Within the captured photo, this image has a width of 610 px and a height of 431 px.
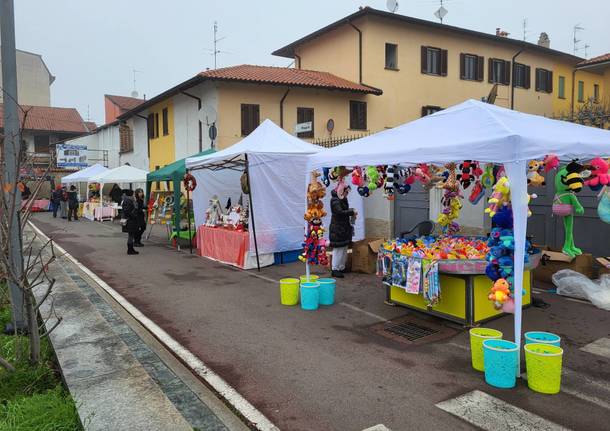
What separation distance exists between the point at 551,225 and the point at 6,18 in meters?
8.72

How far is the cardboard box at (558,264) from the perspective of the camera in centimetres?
742

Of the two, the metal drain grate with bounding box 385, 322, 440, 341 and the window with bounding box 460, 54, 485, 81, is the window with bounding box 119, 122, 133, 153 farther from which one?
the metal drain grate with bounding box 385, 322, 440, 341

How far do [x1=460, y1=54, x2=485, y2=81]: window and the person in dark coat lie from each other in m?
17.5

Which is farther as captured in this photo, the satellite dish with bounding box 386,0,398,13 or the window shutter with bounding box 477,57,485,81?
the window shutter with bounding box 477,57,485,81

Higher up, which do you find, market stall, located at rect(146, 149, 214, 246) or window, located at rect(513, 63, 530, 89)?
window, located at rect(513, 63, 530, 89)

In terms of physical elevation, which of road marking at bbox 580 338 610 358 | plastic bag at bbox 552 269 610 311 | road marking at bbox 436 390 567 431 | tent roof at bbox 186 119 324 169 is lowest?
road marking at bbox 436 390 567 431

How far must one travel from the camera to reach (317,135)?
19.6 metres

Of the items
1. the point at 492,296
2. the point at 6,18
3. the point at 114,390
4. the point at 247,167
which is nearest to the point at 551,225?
the point at 492,296

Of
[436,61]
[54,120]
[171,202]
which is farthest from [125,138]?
[436,61]

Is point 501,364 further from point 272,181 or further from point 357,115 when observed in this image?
point 357,115

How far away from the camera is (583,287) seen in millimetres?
6801

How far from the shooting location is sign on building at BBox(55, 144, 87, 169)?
3088 cm

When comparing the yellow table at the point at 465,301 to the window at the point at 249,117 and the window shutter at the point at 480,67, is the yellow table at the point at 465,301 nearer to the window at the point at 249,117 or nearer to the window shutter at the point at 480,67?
the window at the point at 249,117

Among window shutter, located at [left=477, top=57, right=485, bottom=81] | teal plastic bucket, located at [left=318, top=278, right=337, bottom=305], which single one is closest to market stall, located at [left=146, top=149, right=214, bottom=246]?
teal plastic bucket, located at [left=318, top=278, right=337, bottom=305]
